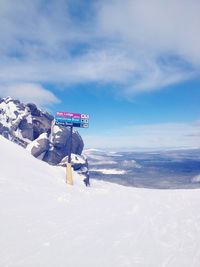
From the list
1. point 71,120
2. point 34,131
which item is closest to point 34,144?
point 34,131

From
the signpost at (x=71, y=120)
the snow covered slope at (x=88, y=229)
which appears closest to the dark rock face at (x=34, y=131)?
the signpost at (x=71, y=120)

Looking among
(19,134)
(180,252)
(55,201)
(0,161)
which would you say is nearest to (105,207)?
(55,201)

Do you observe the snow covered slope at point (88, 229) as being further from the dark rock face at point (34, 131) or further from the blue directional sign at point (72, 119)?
the dark rock face at point (34, 131)

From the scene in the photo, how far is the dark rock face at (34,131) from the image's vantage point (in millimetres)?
64606

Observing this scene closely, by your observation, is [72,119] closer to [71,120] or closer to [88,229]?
[71,120]

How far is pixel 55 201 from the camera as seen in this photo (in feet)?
49.0

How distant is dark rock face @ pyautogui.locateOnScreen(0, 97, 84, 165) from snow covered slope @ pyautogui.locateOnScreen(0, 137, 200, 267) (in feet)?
157

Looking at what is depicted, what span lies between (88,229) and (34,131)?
61.7 m

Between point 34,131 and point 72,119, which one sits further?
point 34,131

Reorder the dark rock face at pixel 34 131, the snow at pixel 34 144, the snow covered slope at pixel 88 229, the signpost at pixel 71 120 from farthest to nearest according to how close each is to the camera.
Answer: the dark rock face at pixel 34 131 → the snow at pixel 34 144 → the signpost at pixel 71 120 → the snow covered slope at pixel 88 229

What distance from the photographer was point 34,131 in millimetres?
70312

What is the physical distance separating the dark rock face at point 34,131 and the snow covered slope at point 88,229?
157 feet

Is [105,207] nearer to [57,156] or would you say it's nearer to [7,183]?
[7,183]

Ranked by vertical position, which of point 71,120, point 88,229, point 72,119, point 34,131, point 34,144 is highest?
point 34,131
